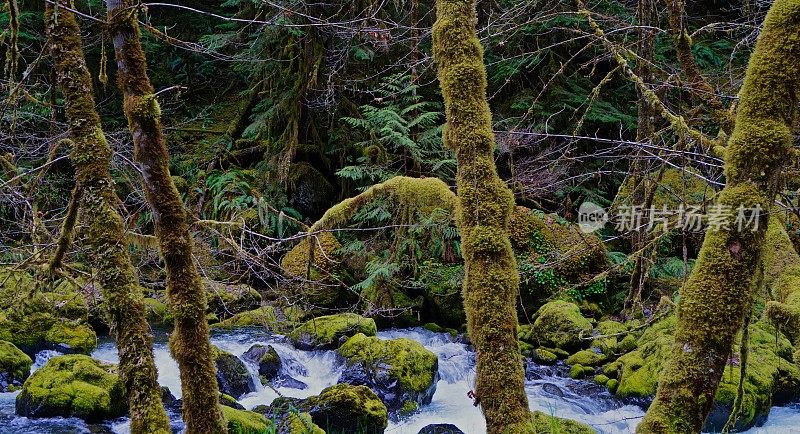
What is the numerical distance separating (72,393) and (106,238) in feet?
16.4

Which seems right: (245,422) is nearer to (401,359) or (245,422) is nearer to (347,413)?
(347,413)

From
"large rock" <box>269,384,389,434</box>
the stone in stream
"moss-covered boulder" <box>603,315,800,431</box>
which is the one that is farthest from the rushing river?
"large rock" <box>269,384,389,434</box>

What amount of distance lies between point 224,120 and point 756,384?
15.6 m

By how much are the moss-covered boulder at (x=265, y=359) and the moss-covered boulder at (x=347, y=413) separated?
231cm

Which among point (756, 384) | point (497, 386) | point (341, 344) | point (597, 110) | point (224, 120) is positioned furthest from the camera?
point (224, 120)

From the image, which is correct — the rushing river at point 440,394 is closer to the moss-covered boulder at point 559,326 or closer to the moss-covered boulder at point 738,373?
the moss-covered boulder at point 738,373

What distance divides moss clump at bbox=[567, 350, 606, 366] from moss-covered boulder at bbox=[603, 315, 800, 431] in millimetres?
386

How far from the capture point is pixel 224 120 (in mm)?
18297

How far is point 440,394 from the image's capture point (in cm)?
838

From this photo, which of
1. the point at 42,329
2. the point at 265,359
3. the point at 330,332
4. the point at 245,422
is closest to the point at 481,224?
the point at 245,422

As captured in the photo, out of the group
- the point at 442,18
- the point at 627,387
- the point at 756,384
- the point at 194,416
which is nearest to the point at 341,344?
the point at 627,387

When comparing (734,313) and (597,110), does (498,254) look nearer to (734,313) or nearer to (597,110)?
(734,313)

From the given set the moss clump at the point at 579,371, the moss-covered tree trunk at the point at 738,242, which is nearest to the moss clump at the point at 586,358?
the moss clump at the point at 579,371

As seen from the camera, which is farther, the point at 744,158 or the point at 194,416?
the point at 194,416
